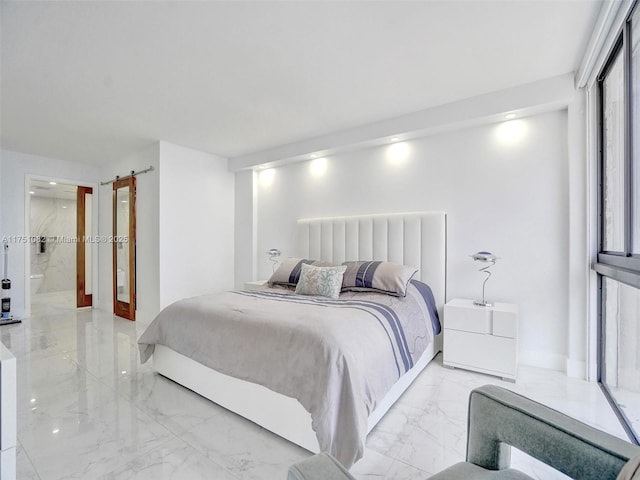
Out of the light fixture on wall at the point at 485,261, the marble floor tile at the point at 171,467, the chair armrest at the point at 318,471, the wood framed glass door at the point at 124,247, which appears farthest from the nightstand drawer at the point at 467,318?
the wood framed glass door at the point at 124,247

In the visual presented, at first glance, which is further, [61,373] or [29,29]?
[61,373]

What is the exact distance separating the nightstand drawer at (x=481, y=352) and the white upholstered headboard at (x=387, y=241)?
516 mm

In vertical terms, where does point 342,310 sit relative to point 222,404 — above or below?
above

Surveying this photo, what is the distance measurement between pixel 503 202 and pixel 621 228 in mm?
976

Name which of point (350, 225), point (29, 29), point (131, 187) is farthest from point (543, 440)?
point (131, 187)

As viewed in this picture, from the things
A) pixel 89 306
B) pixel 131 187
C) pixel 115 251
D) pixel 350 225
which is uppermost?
pixel 131 187

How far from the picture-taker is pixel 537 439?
0.97 metres

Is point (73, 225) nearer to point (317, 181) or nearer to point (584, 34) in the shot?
point (317, 181)

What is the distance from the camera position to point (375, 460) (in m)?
1.64

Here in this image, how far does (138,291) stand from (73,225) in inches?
187

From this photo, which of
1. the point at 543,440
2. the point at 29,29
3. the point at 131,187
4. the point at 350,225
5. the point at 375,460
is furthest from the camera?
the point at 131,187

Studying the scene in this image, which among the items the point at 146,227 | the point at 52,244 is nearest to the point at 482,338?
the point at 146,227

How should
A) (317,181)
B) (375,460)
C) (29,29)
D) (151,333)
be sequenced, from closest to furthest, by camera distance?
(375,460)
(29,29)
(151,333)
(317,181)

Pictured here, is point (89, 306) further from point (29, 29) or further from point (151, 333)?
point (29, 29)
